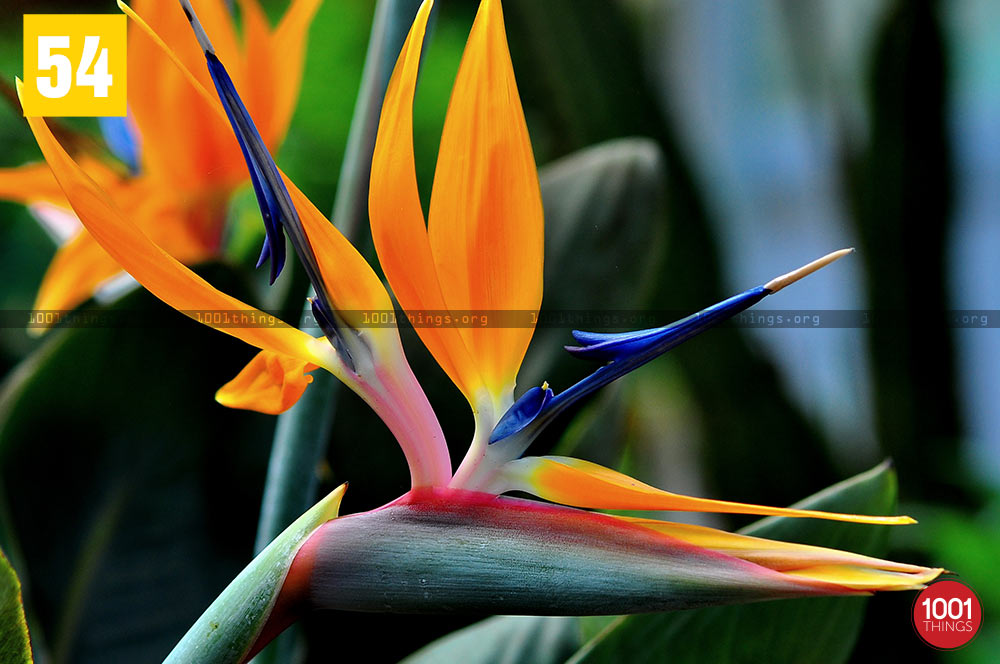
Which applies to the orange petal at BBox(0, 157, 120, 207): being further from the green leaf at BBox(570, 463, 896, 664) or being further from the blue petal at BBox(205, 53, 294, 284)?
the green leaf at BBox(570, 463, 896, 664)

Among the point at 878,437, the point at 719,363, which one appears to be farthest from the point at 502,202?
the point at 878,437

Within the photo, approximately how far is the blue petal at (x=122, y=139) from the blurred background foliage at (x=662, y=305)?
0.02 m

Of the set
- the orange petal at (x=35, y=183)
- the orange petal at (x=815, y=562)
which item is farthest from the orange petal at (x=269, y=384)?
the orange petal at (x=35, y=183)

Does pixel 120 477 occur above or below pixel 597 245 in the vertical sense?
below

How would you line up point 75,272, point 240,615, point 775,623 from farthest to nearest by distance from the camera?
point 75,272 < point 775,623 < point 240,615

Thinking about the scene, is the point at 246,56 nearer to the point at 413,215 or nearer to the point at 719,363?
the point at 413,215

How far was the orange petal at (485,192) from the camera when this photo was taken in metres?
0.29

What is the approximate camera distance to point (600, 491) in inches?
10.9

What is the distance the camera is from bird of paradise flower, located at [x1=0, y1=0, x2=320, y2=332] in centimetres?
44

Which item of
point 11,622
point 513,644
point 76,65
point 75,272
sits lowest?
point 513,644

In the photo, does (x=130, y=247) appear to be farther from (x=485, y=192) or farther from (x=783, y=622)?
(x=783, y=622)

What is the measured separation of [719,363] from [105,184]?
493mm

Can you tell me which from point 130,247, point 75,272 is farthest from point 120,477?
point 130,247

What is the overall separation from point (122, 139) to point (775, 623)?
17.5 inches
